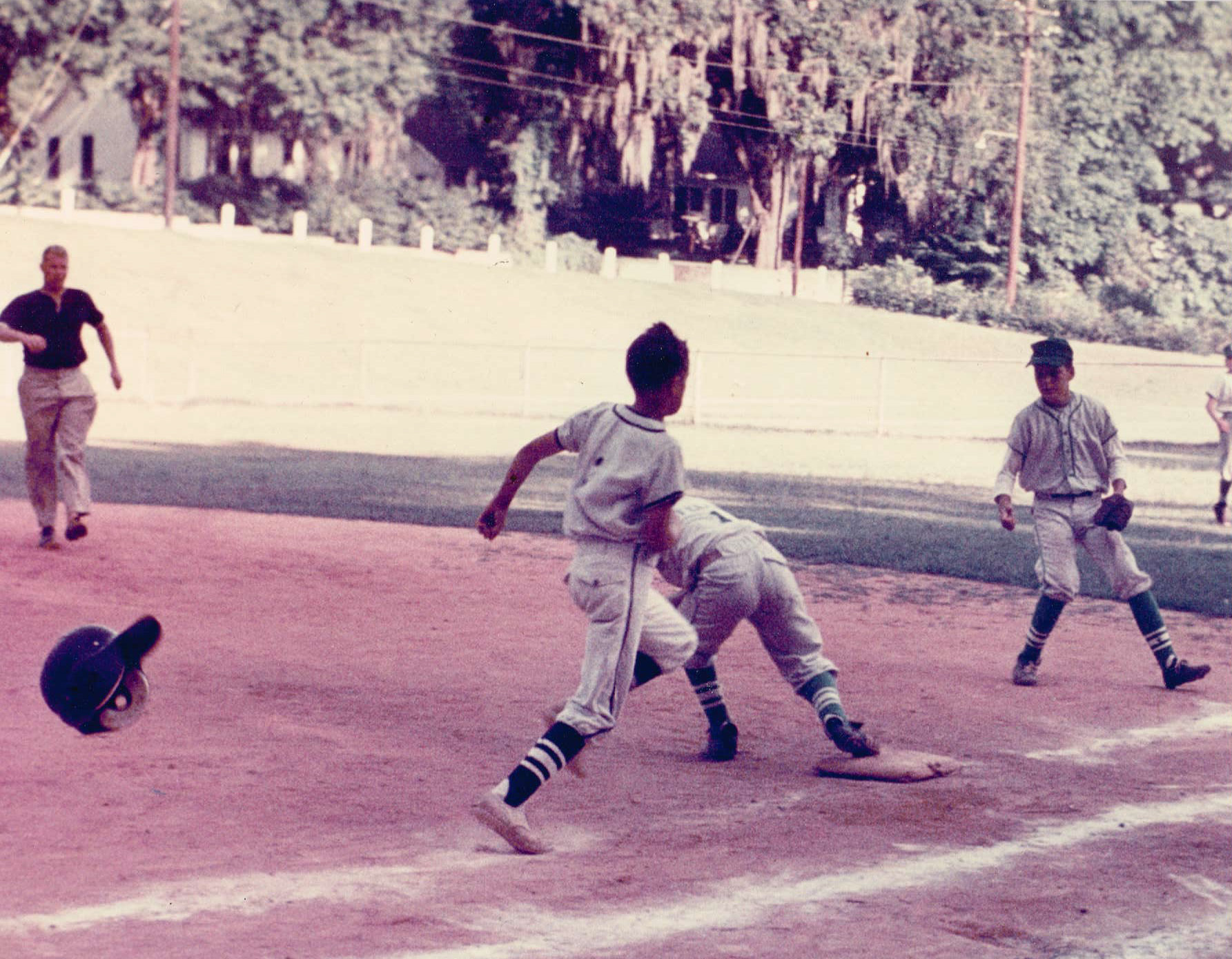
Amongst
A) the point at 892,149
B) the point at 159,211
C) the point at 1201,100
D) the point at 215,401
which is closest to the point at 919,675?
the point at 892,149

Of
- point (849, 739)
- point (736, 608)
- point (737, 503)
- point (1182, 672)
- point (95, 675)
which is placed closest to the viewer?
point (95, 675)

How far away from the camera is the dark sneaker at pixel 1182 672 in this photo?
8.50 m

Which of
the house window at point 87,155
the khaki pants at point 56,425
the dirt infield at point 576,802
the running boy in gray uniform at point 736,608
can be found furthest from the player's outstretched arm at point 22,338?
the house window at point 87,155

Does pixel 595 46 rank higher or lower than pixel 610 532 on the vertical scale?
higher

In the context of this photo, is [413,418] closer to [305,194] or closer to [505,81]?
[505,81]

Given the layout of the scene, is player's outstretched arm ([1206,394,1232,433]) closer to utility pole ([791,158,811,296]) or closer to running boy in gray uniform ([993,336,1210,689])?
utility pole ([791,158,811,296])

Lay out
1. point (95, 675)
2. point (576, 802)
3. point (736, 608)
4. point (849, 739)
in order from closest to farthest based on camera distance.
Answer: point (95, 675) < point (576, 802) < point (736, 608) < point (849, 739)

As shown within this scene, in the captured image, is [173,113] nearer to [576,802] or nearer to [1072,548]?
[1072,548]

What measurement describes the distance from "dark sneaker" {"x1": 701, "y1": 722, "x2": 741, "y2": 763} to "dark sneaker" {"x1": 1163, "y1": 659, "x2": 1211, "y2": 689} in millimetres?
2817

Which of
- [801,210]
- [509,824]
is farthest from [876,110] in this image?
[509,824]

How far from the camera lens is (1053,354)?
8.23m

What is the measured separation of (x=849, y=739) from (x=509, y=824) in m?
1.75

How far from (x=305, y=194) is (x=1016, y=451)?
1964 inches

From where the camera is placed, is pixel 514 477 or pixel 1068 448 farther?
pixel 1068 448
